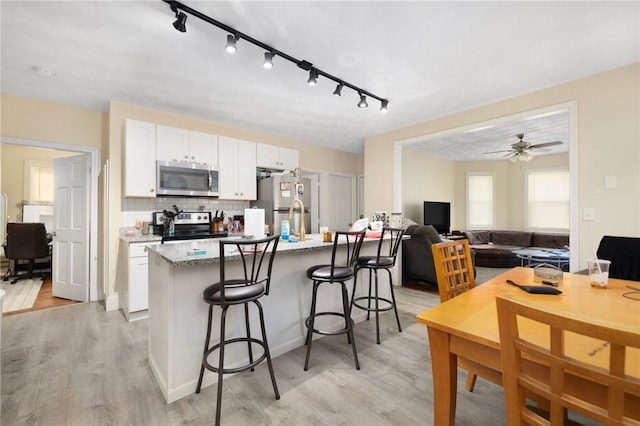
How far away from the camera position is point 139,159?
138 inches

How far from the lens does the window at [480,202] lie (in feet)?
24.1

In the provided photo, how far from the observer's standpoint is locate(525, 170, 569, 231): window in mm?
6469

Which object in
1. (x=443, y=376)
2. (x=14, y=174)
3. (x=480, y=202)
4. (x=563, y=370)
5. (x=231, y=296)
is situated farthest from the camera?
(x=480, y=202)

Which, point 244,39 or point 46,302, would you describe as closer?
point 244,39

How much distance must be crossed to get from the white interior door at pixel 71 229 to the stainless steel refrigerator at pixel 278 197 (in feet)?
7.79

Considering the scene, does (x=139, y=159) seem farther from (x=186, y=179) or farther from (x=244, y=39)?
(x=244, y=39)

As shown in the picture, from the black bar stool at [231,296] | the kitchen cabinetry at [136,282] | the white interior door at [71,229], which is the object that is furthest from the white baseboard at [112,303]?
the black bar stool at [231,296]

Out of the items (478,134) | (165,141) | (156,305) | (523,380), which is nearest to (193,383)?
(156,305)

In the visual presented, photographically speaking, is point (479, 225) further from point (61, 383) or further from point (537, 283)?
point (61, 383)

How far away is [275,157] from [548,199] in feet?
21.5

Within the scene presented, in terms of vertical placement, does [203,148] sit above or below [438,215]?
above

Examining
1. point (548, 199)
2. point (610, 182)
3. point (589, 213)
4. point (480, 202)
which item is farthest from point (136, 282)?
point (548, 199)

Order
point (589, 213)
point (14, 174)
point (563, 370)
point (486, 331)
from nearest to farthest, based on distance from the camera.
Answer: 1. point (563, 370)
2. point (486, 331)
3. point (589, 213)
4. point (14, 174)

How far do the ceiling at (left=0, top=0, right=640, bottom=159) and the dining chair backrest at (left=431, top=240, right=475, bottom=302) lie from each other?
164 centimetres
